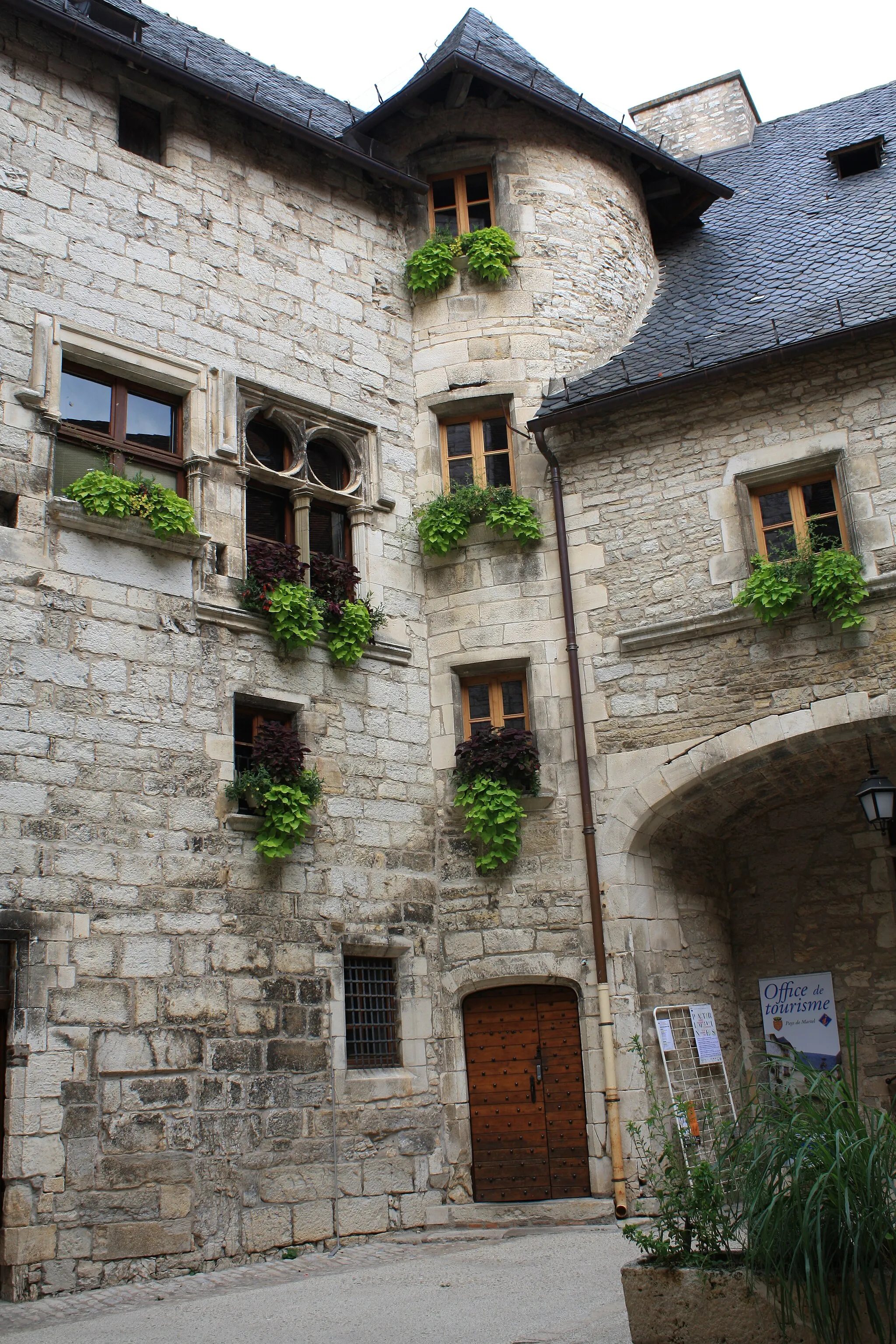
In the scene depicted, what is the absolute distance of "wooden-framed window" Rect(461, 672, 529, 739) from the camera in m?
10.6

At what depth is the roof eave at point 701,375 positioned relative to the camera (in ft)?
31.2

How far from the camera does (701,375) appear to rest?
10.0 meters

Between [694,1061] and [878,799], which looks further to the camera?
[694,1061]

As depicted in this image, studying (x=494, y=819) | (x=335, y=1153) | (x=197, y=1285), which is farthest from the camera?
(x=494, y=819)

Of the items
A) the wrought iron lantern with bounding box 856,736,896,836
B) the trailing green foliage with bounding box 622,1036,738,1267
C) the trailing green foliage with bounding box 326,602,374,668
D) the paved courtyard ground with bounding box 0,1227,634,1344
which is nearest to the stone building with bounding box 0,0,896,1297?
the trailing green foliage with bounding box 326,602,374,668

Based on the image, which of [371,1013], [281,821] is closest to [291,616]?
[281,821]

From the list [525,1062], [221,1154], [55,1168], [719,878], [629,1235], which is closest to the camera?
[629,1235]

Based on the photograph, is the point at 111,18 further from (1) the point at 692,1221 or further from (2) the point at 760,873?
(1) the point at 692,1221

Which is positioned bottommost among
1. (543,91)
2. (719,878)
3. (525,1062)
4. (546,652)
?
(525,1062)

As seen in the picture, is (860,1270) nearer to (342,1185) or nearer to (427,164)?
(342,1185)

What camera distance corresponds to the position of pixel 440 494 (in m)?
11.0

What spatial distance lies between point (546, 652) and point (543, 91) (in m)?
5.60

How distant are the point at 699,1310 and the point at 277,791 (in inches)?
203

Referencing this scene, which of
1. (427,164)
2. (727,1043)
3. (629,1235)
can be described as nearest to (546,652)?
(727,1043)
